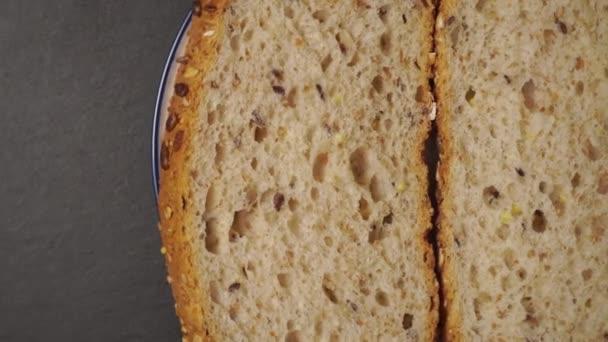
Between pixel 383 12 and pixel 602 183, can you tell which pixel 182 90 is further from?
pixel 602 183

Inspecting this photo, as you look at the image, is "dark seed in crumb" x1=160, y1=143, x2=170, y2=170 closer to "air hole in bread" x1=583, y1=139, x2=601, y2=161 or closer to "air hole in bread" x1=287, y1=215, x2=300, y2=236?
"air hole in bread" x1=287, y1=215, x2=300, y2=236

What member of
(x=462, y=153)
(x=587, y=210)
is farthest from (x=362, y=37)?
(x=587, y=210)

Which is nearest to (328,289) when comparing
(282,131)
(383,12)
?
(282,131)

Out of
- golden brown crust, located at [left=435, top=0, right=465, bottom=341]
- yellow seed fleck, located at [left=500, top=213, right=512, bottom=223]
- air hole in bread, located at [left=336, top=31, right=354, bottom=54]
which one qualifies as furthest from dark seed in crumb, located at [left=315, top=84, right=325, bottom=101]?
A: yellow seed fleck, located at [left=500, top=213, right=512, bottom=223]

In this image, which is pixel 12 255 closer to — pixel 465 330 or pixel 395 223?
pixel 395 223

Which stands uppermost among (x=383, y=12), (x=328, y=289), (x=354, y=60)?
(x=383, y=12)

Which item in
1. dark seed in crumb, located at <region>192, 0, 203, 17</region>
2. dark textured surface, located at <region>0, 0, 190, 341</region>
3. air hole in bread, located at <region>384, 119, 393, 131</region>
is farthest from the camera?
dark textured surface, located at <region>0, 0, 190, 341</region>
